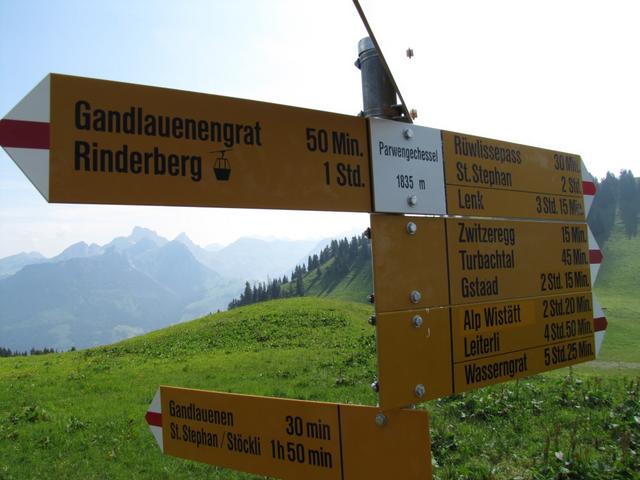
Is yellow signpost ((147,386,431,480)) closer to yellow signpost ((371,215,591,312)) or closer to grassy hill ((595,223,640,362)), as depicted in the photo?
yellow signpost ((371,215,591,312))

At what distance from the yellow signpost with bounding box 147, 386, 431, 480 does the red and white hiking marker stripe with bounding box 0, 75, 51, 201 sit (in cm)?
179

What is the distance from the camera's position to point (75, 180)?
2.02m

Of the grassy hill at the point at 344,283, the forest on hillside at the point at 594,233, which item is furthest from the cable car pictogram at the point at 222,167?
the grassy hill at the point at 344,283

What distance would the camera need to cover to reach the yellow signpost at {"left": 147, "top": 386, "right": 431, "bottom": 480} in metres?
2.64

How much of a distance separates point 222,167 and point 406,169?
3.97 feet

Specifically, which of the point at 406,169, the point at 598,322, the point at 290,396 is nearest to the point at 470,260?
the point at 406,169

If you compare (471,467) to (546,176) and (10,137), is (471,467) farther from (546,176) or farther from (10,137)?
(10,137)

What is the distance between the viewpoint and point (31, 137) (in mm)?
1981

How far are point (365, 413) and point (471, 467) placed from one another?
4.80 metres

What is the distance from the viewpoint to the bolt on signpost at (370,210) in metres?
2.14

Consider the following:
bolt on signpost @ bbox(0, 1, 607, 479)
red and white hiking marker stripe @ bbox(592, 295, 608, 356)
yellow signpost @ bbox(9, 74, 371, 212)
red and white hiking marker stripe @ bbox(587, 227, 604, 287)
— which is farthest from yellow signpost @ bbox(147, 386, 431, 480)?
red and white hiking marker stripe @ bbox(587, 227, 604, 287)

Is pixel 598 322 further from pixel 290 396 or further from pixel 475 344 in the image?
pixel 290 396

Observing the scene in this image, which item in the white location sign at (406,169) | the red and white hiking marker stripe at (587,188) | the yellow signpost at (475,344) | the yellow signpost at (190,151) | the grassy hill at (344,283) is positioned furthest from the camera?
the grassy hill at (344,283)

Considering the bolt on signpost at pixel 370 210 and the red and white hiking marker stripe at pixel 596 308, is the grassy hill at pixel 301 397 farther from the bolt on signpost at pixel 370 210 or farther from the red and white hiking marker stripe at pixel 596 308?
the bolt on signpost at pixel 370 210
